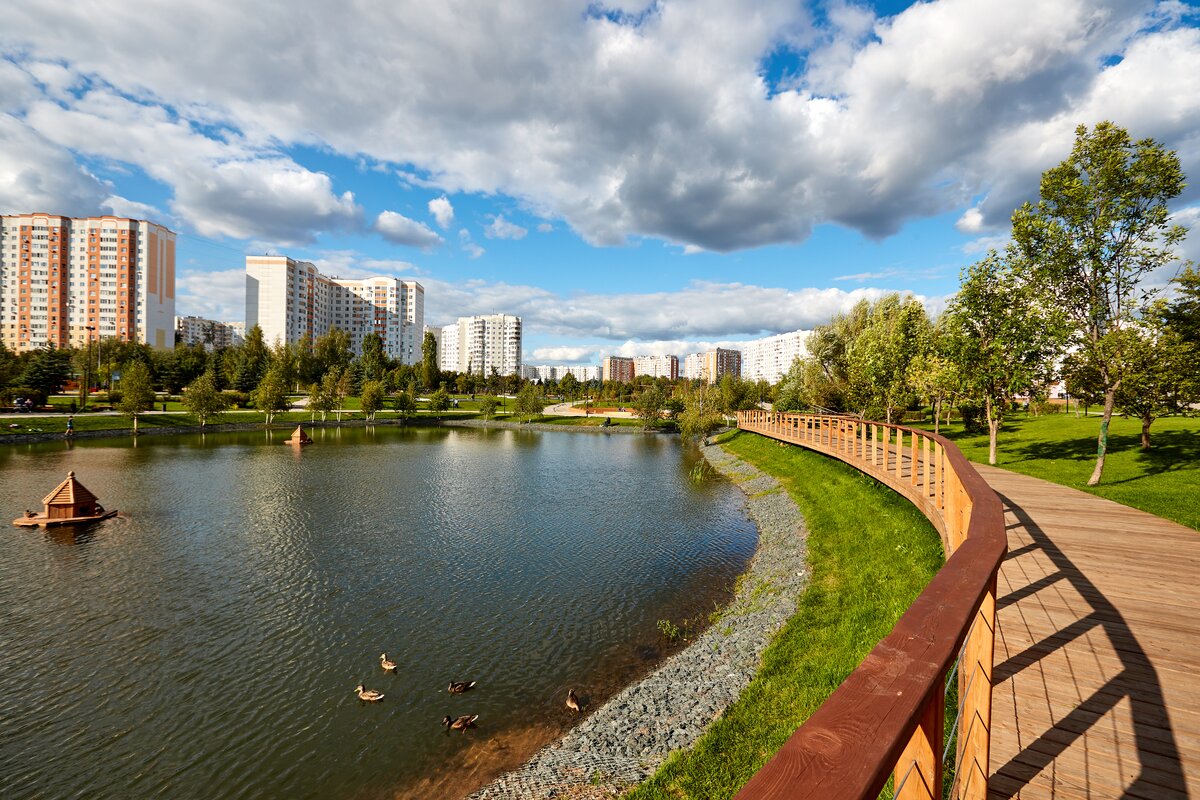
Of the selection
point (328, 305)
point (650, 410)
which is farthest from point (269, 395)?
point (328, 305)

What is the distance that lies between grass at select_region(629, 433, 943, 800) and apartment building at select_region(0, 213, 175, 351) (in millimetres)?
143912

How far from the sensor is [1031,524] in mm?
10328

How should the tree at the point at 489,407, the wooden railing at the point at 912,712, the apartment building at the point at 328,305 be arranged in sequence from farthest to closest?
the apartment building at the point at 328,305, the tree at the point at 489,407, the wooden railing at the point at 912,712

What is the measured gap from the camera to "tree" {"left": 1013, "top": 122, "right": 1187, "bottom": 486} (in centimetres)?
1592

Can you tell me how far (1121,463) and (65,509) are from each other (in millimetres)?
42841

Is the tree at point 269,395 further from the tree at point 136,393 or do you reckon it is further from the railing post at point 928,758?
the railing post at point 928,758

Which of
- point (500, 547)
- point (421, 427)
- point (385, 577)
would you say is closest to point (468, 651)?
point (385, 577)

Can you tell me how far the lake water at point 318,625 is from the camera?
31.1 feet

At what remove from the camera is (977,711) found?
3.18 metres

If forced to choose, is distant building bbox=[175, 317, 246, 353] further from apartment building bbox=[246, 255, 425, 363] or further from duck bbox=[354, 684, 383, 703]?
duck bbox=[354, 684, 383, 703]

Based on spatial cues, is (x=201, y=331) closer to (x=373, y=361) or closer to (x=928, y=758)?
A: (x=373, y=361)

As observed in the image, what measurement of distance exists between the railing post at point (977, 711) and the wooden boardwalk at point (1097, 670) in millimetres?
801

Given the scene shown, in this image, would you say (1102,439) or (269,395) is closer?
(1102,439)

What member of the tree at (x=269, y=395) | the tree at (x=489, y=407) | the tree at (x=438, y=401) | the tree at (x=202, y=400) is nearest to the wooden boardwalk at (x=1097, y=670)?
the tree at (x=202, y=400)
